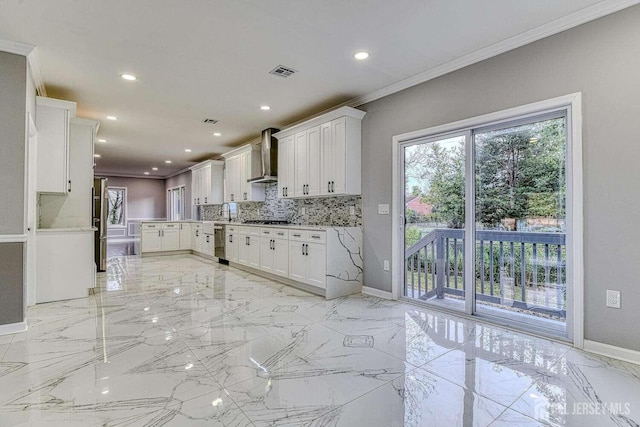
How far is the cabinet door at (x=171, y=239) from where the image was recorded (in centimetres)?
812

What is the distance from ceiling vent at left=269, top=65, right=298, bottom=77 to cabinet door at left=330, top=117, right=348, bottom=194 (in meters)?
0.96

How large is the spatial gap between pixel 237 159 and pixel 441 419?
631 centimetres

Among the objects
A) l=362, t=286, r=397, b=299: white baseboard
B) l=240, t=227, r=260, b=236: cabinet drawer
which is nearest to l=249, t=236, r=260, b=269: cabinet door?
l=240, t=227, r=260, b=236: cabinet drawer

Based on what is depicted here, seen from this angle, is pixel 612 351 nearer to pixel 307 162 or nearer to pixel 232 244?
pixel 307 162

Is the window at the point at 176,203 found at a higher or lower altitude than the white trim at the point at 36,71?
lower

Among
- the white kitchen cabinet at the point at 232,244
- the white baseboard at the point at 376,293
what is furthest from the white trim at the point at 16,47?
the white baseboard at the point at 376,293

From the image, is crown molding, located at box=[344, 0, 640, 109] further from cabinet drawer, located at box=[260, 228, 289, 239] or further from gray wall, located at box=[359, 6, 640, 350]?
cabinet drawer, located at box=[260, 228, 289, 239]

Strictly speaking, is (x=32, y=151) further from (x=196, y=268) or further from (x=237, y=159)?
(x=237, y=159)

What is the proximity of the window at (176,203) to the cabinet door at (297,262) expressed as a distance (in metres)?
8.17

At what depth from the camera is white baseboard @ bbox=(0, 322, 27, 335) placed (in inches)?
110

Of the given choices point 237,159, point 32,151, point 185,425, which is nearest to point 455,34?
point 185,425

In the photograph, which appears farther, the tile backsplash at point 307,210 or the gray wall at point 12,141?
the tile backsplash at point 307,210

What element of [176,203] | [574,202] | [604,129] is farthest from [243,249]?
[176,203]

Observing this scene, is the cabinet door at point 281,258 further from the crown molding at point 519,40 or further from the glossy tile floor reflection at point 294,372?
the crown molding at point 519,40
